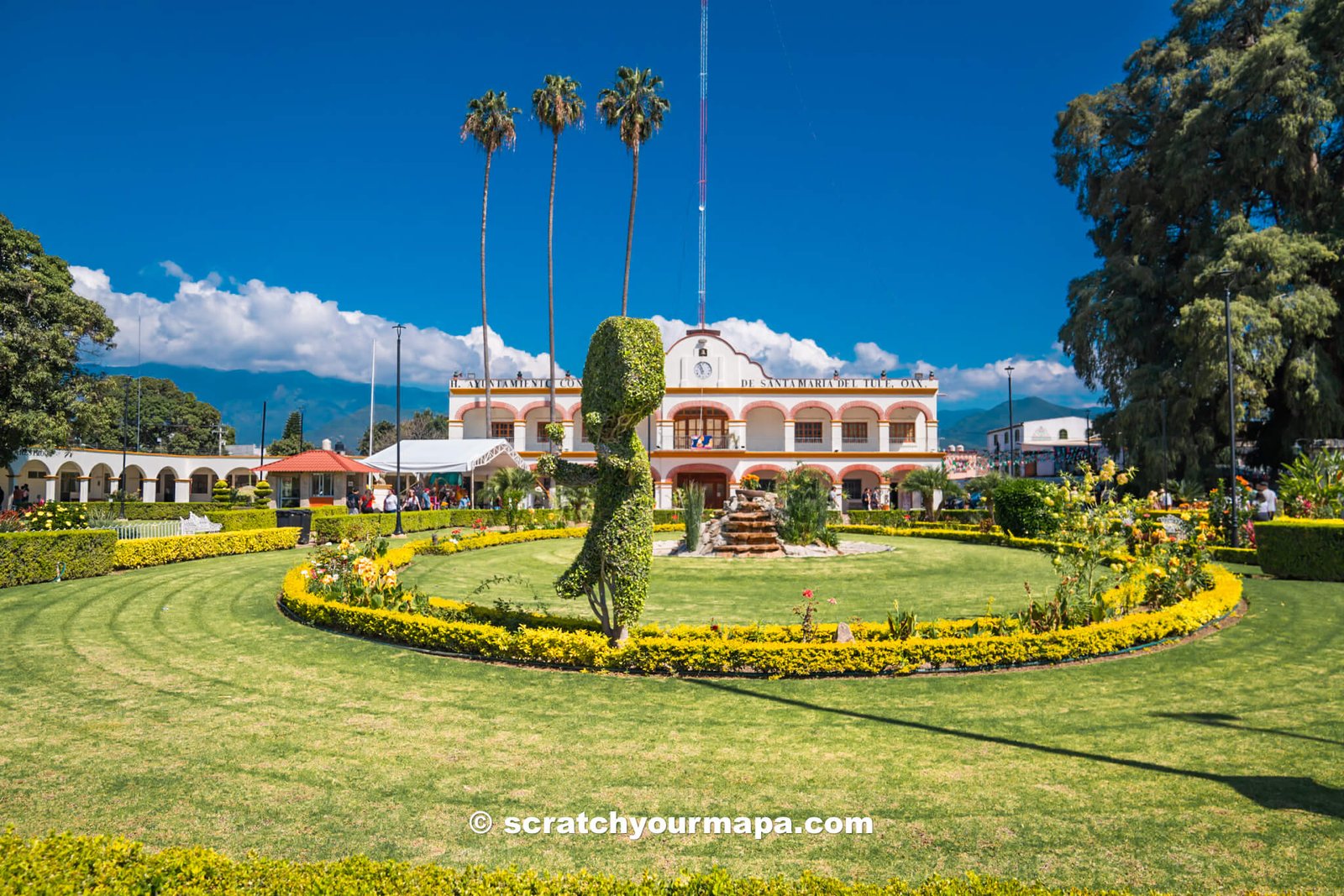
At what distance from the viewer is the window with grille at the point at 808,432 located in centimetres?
4097

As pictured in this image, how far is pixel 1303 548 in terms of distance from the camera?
13875 millimetres

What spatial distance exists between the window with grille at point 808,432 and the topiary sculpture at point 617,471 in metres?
33.8

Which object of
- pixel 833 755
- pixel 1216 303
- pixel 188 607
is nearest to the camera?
pixel 833 755

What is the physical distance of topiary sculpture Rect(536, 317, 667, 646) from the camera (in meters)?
7.79

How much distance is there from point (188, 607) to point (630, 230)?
96.9 ft

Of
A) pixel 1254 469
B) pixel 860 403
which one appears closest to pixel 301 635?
pixel 860 403

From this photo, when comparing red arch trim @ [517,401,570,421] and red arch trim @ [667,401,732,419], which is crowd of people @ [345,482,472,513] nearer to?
red arch trim @ [517,401,570,421]

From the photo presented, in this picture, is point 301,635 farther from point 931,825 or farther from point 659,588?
point 931,825

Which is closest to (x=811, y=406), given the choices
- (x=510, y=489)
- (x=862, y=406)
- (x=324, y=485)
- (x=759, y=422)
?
(x=862, y=406)

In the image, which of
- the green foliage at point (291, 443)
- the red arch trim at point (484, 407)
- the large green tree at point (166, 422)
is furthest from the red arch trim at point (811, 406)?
the large green tree at point (166, 422)

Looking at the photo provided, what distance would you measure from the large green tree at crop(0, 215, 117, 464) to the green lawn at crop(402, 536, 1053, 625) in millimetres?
17736

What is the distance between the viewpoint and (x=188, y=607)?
35.9 ft

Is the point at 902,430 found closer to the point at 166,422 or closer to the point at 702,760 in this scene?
the point at 702,760

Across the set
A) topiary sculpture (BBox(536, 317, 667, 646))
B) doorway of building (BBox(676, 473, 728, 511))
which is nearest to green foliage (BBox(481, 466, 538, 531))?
doorway of building (BBox(676, 473, 728, 511))
